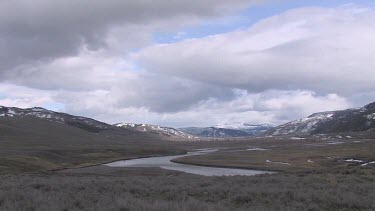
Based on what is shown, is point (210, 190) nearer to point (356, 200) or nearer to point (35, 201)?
point (356, 200)

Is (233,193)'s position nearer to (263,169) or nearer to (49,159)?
(263,169)

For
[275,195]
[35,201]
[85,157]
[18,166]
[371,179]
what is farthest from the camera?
[85,157]

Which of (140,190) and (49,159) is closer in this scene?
(140,190)

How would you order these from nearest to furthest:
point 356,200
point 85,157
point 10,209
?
point 10,209, point 356,200, point 85,157

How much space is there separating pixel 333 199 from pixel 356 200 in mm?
944

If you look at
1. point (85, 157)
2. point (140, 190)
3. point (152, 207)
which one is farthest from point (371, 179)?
point (85, 157)

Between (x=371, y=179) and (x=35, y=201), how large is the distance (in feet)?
76.6

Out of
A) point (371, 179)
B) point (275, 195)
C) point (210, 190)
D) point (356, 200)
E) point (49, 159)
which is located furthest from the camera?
point (49, 159)

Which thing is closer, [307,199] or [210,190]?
[307,199]

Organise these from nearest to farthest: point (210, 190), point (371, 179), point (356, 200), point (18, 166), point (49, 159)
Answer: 1. point (356, 200)
2. point (210, 190)
3. point (371, 179)
4. point (18, 166)
5. point (49, 159)

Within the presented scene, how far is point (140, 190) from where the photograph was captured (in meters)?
→ 22.2

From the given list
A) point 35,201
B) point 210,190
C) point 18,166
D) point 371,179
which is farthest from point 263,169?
point 35,201

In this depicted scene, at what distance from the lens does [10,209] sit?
12.9 meters

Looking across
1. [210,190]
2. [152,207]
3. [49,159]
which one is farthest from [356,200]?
[49,159]
